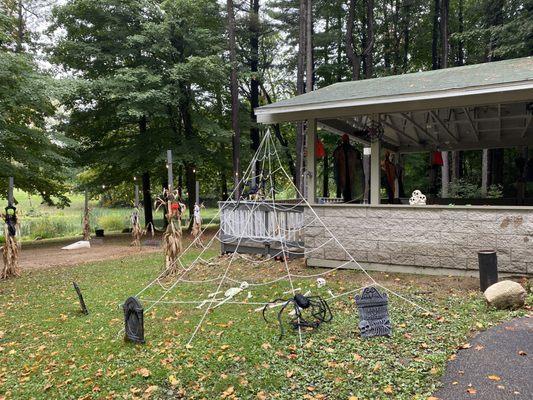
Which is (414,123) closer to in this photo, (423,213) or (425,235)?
(423,213)

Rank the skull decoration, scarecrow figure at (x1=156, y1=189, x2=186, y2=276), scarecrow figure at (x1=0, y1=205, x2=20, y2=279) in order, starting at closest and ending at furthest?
the skull decoration
scarecrow figure at (x1=156, y1=189, x2=186, y2=276)
scarecrow figure at (x1=0, y1=205, x2=20, y2=279)

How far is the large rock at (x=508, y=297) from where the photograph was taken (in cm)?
498

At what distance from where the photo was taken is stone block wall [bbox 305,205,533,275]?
6.28 meters

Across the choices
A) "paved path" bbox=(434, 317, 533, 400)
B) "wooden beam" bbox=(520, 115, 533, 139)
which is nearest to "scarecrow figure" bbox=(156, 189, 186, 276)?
"paved path" bbox=(434, 317, 533, 400)

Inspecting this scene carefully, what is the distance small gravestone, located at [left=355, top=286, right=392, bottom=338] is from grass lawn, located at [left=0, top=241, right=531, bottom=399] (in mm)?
110

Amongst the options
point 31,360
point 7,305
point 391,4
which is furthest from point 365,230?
point 391,4

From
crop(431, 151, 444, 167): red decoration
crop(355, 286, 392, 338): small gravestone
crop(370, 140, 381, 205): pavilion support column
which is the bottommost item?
crop(355, 286, 392, 338): small gravestone

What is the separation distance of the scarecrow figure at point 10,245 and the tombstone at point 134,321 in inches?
245

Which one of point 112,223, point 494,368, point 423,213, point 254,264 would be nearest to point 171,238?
point 254,264

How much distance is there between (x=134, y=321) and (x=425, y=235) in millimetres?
4733

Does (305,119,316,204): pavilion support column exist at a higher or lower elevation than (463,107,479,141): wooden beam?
lower

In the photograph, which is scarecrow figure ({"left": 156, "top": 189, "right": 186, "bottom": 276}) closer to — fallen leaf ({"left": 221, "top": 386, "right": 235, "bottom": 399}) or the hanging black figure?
the hanging black figure

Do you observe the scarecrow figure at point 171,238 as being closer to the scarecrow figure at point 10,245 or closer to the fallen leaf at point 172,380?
the scarecrow figure at point 10,245

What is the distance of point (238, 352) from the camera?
4312 millimetres
